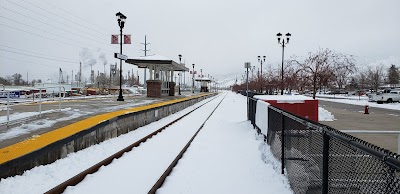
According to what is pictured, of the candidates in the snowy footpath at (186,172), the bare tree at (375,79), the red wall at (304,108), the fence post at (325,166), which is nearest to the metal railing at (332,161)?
the fence post at (325,166)

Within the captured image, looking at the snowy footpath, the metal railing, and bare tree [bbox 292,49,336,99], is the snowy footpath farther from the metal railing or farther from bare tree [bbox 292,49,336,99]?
bare tree [bbox 292,49,336,99]

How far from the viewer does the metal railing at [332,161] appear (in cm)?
253

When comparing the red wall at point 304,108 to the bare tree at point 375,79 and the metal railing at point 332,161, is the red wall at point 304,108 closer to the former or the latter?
the metal railing at point 332,161

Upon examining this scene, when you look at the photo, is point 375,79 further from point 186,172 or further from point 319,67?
point 186,172

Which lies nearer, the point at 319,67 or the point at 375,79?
the point at 319,67

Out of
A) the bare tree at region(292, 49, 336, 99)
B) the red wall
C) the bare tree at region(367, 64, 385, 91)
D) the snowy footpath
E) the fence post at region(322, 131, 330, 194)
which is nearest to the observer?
the fence post at region(322, 131, 330, 194)

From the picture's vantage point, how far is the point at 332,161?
3.66m

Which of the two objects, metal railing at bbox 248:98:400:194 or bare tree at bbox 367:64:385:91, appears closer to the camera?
metal railing at bbox 248:98:400:194

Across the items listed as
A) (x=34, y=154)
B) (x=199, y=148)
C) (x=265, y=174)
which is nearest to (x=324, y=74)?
(x=199, y=148)

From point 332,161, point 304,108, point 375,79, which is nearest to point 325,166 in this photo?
point 332,161

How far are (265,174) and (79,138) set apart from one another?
4.82 meters

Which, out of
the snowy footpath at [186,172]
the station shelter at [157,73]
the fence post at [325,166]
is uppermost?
the station shelter at [157,73]

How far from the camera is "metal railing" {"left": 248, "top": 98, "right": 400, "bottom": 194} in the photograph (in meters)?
2.53

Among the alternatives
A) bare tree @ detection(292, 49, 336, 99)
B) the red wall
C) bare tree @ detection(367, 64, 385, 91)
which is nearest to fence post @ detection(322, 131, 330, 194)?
the red wall
